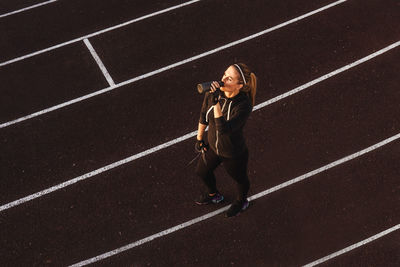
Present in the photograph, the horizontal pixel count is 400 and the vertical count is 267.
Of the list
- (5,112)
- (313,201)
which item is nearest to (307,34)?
(313,201)

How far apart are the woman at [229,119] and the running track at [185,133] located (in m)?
1.13

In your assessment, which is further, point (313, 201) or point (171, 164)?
point (171, 164)

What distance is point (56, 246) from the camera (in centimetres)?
538

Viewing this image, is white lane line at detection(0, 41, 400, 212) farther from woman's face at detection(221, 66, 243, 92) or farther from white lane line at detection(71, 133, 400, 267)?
woman's face at detection(221, 66, 243, 92)

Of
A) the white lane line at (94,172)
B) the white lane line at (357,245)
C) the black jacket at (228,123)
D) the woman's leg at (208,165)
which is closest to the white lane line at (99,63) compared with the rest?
the white lane line at (94,172)

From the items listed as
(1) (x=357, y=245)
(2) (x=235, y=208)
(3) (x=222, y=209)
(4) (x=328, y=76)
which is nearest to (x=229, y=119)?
(2) (x=235, y=208)

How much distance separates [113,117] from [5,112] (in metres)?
1.99

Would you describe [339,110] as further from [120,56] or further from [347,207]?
[120,56]

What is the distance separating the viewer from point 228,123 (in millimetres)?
3951

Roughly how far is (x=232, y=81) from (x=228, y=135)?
628 millimetres

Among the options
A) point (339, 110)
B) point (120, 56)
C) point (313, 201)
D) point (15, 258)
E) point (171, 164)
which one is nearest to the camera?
point (15, 258)

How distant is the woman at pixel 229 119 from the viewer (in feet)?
12.7

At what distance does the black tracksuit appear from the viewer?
13.0 ft

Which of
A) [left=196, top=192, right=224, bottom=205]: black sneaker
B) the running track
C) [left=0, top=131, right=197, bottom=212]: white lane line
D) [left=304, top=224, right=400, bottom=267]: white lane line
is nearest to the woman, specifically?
[left=196, top=192, right=224, bottom=205]: black sneaker
